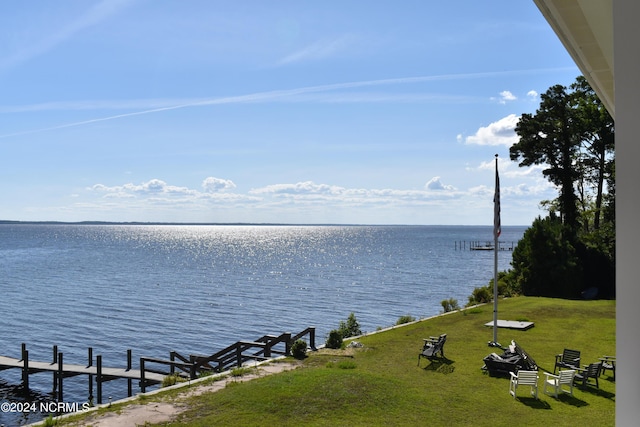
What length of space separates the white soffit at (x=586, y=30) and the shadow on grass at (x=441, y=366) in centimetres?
1312

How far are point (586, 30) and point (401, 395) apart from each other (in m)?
11.7

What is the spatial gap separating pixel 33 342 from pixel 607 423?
34.9 metres

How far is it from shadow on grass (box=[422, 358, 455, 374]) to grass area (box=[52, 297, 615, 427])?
0.11 feet

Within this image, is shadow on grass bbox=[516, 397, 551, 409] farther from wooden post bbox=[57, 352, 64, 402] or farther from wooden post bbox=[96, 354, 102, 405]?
wooden post bbox=[57, 352, 64, 402]

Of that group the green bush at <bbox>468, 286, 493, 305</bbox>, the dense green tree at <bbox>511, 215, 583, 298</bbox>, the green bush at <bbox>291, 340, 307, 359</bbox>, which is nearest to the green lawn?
the green bush at <bbox>291, 340, 307, 359</bbox>

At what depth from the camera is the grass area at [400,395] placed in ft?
42.2

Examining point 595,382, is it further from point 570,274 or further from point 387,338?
point 570,274

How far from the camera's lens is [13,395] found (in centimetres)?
2456

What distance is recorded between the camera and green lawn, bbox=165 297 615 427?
12.9 meters

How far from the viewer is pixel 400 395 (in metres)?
14.4

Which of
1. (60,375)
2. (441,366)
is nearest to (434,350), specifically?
(441,366)

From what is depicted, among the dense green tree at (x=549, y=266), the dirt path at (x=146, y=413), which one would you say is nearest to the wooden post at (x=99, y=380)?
the dirt path at (x=146, y=413)

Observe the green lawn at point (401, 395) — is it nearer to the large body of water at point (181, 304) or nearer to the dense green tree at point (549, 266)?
the large body of water at point (181, 304)

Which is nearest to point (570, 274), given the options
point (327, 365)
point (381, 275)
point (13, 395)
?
point (327, 365)
